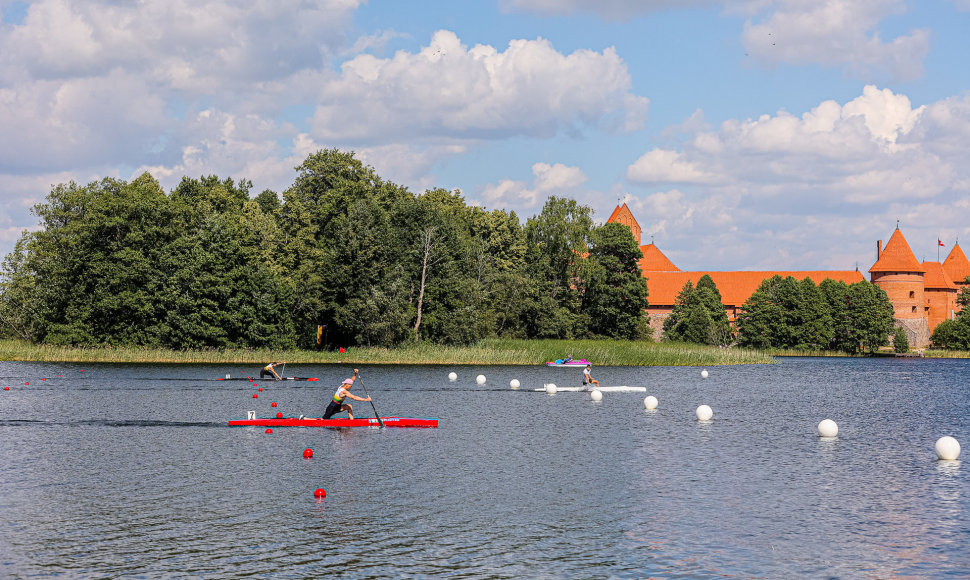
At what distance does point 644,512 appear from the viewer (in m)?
19.4

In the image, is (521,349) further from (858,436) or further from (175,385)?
(858,436)

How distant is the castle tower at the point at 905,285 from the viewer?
13701cm


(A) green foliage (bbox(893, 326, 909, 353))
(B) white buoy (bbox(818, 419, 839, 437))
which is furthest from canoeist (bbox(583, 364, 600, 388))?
(A) green foliage (bbox(893, 326, 909, 353))

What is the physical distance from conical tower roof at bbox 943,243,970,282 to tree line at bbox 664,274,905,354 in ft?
123

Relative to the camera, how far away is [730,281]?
158m

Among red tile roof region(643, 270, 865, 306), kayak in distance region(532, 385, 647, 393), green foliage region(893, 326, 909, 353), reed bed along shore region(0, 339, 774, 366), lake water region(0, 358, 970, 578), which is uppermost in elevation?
red tile roof region(643, 270, 865, 306)

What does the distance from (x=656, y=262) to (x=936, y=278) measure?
1854 inches

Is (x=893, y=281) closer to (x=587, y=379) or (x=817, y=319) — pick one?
(x=817, y=319)

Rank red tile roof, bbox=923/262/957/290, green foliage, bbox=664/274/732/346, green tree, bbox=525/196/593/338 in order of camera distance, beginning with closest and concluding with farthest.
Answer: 1. green tree, bbox=525/196/593/338
2. green foliage, bbox=664/274/732/346
3. red tile roof, bbox=923/262/957/290

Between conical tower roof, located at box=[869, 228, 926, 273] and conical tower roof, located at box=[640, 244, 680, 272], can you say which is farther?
conical tower roof, located at box=[640, 244, 680, 272]

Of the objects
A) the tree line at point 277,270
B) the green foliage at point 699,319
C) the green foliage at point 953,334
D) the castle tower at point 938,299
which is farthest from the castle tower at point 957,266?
the tree line at point 277,270

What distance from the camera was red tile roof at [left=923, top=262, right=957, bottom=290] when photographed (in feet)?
485

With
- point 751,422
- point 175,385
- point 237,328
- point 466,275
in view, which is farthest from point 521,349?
point 751,422

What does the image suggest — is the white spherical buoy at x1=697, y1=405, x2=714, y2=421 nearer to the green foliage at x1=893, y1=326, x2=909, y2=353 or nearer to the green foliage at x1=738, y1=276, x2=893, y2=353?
the green foliage at x1=738, y1=276, x2=893, y2=353
